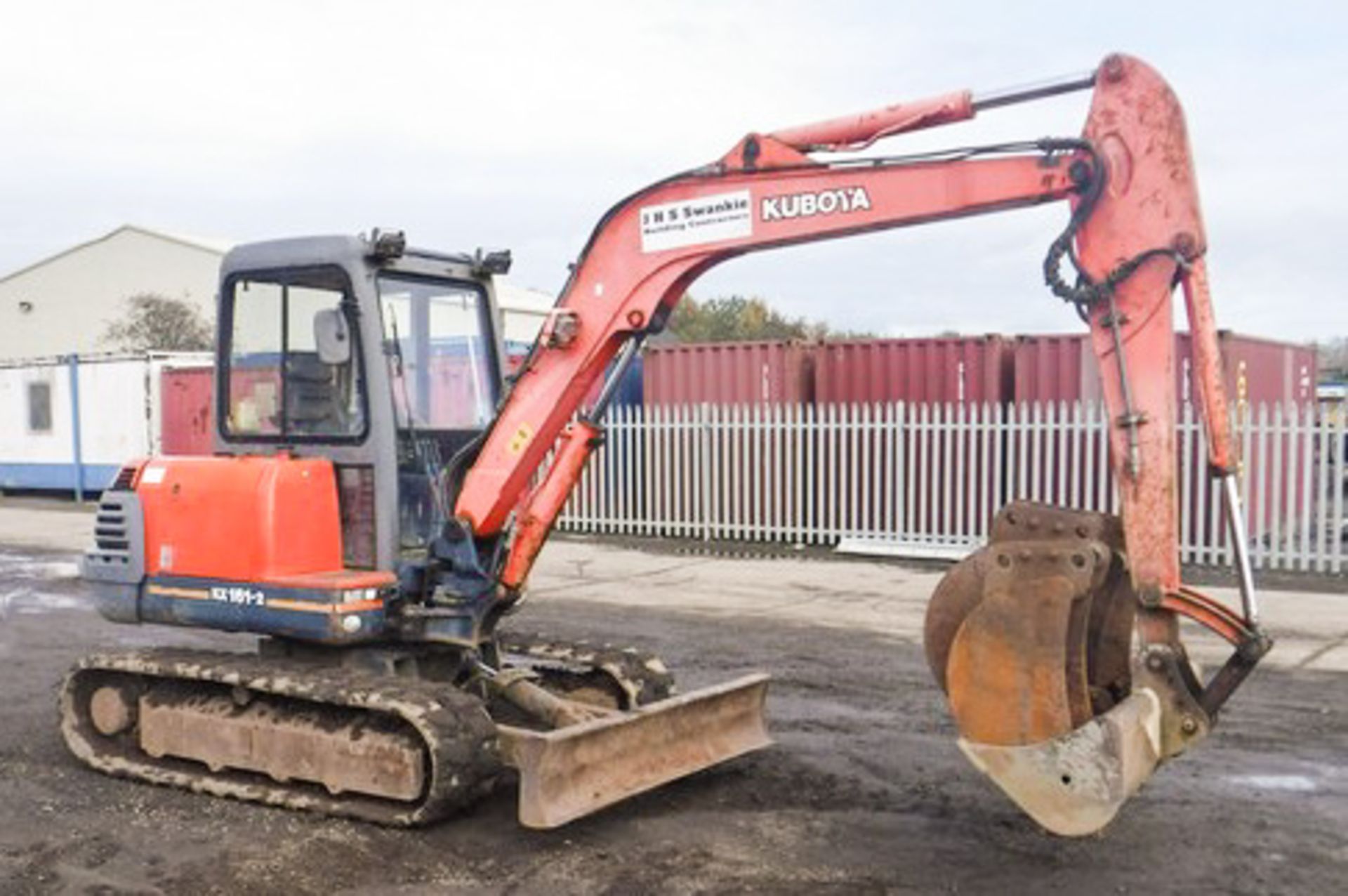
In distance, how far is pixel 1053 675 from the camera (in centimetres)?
458

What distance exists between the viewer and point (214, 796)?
6176 mm

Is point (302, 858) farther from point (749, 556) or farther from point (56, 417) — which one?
point (56, 417)

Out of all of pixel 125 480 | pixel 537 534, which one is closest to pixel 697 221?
pixel 537 534

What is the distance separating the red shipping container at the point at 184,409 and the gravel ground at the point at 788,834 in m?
15.3

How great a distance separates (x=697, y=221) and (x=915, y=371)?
10.0m

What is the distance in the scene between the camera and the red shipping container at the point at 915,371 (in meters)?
Result: 15.1

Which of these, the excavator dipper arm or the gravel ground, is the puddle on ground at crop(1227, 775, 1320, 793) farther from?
the excavator dipper arm

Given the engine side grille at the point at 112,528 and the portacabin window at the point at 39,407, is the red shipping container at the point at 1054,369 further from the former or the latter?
the portacabin window at the point at 39,407

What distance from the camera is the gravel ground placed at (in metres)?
5.11

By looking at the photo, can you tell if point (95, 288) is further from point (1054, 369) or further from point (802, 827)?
point (802, 827)

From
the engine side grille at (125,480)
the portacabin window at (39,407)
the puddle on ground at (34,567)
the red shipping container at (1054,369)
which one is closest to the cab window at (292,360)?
the engine side grille at (125,480)

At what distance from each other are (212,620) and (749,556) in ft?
31.2

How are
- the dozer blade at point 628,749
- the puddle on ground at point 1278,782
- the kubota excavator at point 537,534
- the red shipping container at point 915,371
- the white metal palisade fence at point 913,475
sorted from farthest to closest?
the red shipping container at point 915,371 → the white metal palisade fence at point 913,475 → the puddle on ground at point 1278,782 → the dozer blade at point 628,749 → the kubota excavator at point 537,534

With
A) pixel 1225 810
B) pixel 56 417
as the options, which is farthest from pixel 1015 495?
pixel 56 417
